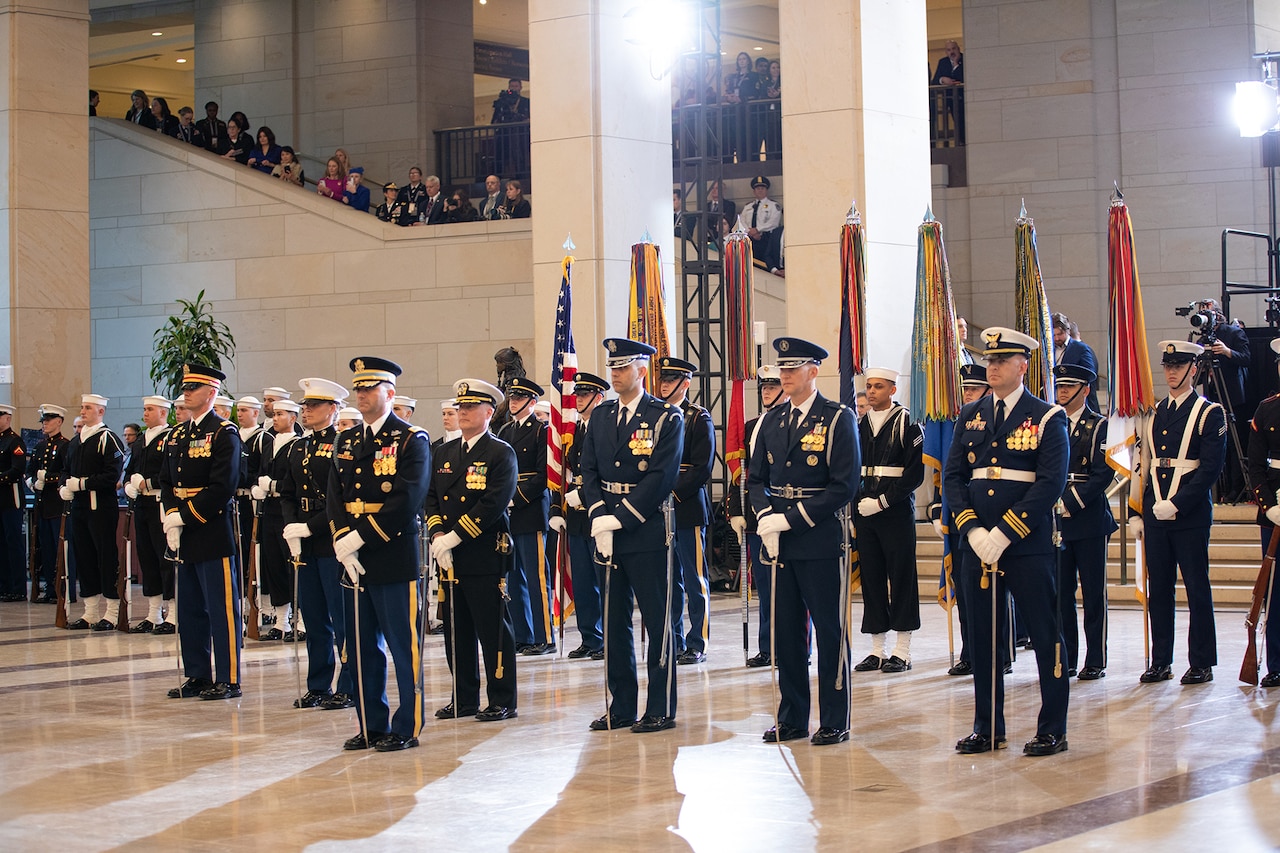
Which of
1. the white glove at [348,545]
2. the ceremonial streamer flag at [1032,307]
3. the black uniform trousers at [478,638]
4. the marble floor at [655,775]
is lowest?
the marble floor at [655,775]

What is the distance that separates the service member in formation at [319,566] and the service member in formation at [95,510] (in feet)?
13.2

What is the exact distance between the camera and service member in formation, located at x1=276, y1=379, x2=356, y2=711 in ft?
25.5

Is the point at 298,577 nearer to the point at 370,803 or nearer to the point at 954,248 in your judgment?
the point at 370,803

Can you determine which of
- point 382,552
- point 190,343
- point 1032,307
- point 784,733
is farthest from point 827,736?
point 190,343

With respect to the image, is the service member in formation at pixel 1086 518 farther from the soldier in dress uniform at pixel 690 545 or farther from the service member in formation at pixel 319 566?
the service member in formation at pixel 319 566

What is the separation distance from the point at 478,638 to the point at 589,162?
6.27m

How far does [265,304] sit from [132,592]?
16.9 ft

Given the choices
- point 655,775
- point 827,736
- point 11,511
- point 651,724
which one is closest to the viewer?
point 655,775

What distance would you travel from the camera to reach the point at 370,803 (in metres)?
5.64

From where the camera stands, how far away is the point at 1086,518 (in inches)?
323

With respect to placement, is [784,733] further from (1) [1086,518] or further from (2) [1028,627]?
(1) [1086,518]

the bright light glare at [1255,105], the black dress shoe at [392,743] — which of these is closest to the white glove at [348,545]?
the black dress shoe at [392,743]

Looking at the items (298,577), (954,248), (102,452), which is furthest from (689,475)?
(954,248)

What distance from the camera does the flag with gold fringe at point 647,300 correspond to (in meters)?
11.9
